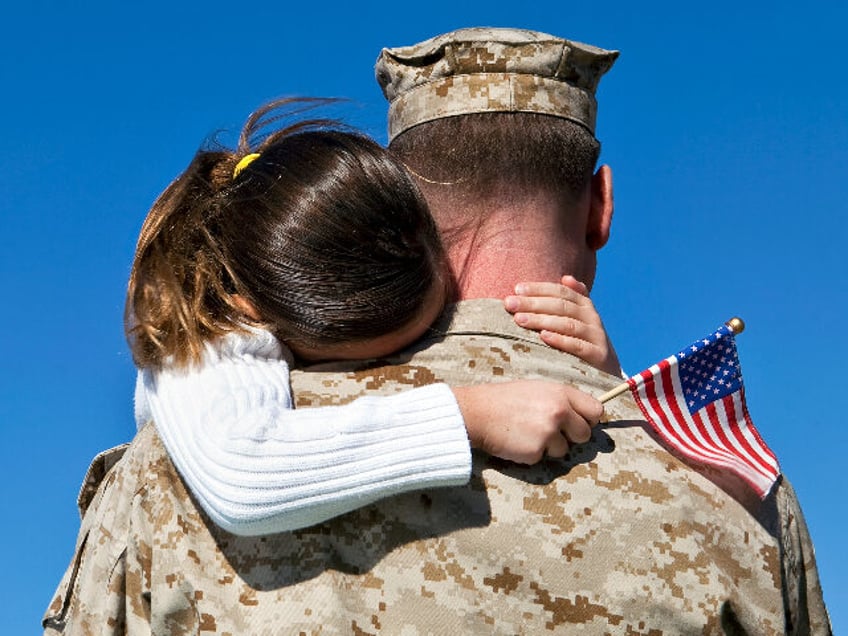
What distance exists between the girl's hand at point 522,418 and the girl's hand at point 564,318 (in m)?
0.34

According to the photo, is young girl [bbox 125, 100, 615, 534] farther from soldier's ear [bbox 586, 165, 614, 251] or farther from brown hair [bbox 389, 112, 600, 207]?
soldier's ear [bbox 586, 165, 614, 251]

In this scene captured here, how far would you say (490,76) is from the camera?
4.64 m

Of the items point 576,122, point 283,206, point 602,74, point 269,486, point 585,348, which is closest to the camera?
point 269,486

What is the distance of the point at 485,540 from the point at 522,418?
319 mm

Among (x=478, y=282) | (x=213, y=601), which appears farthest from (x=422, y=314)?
(x=213, y=601)

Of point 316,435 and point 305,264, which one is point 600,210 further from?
point 316,435

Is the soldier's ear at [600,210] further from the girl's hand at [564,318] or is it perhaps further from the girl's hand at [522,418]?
the girl's hand at [522,418]

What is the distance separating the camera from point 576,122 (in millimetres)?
4676

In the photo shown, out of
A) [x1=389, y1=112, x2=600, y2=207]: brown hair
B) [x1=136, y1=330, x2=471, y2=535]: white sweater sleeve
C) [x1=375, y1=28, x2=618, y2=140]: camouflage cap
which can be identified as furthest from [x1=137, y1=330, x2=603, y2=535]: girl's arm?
[x1=375, y1=28, x2=618, y2=140]: camouflage cap

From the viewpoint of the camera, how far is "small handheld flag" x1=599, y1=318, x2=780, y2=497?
397 cm

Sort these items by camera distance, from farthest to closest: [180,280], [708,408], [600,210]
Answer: [600,210], [708,408], [180,280]

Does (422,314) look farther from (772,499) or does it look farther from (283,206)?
(772,499)

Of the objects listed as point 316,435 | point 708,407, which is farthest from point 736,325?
point 316,435

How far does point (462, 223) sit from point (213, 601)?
4.29ft
